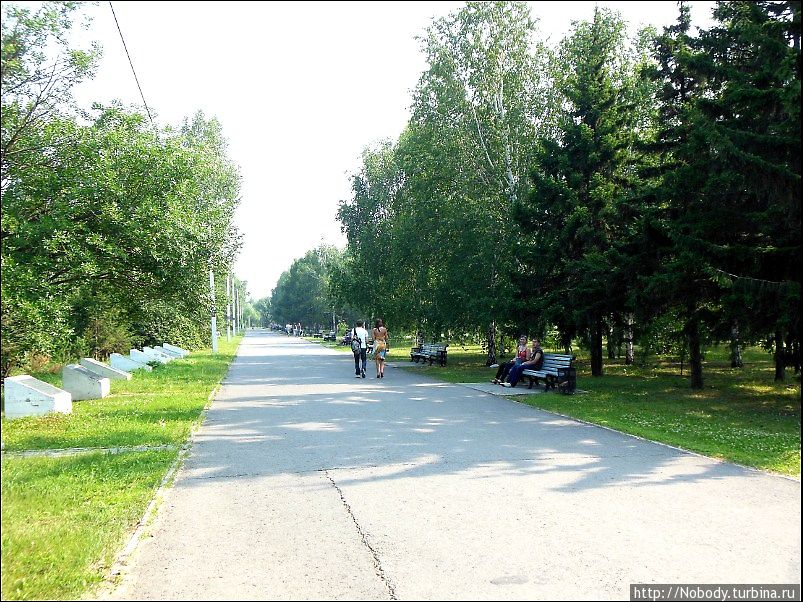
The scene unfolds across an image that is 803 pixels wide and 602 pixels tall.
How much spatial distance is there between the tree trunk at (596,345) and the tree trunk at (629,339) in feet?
2.80

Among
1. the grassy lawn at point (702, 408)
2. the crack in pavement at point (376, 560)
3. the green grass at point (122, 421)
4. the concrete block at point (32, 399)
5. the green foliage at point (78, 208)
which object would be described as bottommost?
the crack in pavement at point (376, 560)

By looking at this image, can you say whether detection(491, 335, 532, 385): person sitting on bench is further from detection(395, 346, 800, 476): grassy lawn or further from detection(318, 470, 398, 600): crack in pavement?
detection(318, 470, 398, 600): crack in pavement

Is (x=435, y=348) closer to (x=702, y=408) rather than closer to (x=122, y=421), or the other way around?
(x=702, y=408)

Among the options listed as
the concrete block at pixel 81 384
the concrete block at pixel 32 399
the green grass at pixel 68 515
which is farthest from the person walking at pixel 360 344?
the green grass at pixel 68 515

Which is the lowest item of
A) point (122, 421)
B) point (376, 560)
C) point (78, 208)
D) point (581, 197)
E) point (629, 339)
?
point (376, 560)

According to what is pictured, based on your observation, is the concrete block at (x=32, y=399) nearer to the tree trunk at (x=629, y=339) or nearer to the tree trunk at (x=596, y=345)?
the tree trunk at (x=596, y=345)

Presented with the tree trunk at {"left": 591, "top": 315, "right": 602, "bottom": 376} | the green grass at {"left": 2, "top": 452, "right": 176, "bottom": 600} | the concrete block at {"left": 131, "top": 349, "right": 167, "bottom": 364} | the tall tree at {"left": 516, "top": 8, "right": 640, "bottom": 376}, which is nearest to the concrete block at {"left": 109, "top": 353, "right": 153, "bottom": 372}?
the concrete block at {"left": 131, "top": 349, "right": 167, "bottom": 364}

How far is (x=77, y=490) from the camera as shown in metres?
6.54

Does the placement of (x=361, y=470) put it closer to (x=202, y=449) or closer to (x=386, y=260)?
(x=202, y=449)

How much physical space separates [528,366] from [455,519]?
11.1 m

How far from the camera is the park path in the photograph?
426 centimetres

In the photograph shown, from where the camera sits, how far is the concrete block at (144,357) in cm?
2341

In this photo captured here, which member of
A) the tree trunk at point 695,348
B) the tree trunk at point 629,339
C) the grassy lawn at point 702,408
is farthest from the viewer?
the tree trunk at point 629,339

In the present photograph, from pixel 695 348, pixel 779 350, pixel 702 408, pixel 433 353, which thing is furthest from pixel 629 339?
pixel 433 353
